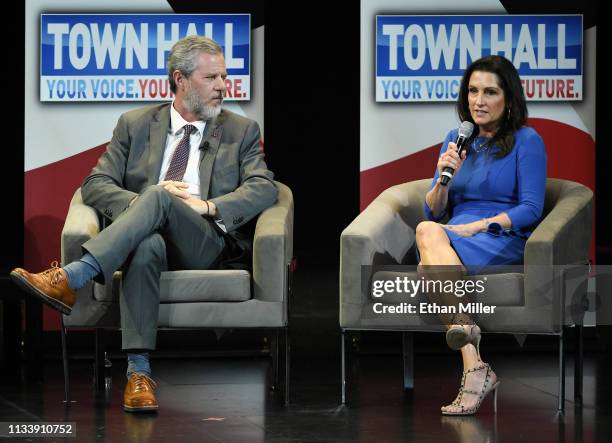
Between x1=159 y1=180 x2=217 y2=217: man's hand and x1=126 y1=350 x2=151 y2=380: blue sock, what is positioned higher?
x1=159 y1=180 x2=217 y2=217: man's hand

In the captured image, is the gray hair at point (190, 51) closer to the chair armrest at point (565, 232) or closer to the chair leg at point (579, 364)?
the chair armrest at point (565, 232)

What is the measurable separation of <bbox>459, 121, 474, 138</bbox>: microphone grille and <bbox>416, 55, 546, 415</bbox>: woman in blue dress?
0.16ft

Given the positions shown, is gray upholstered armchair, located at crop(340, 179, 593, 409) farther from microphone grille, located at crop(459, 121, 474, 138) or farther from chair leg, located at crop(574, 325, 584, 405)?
microphone grille, located at crop(459, 121, 474, 138)

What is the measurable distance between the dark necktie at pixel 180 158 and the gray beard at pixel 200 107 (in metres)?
0.07

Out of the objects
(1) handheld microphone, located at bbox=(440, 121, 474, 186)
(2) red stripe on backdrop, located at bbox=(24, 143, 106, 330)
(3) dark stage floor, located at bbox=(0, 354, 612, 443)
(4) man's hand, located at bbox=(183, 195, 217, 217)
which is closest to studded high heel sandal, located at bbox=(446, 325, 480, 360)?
(3) dark stage floor, located at bbox=(0, 354, 612, 443)

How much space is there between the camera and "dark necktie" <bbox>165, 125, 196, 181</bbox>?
5000 millimetres

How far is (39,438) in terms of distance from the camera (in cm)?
397

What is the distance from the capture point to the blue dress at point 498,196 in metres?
4.64

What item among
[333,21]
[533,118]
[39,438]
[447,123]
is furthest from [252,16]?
[333,21]

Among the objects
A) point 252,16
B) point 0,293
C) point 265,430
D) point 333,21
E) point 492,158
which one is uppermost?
point 333,21

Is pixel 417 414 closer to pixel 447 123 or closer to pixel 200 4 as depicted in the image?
pixel 447 123

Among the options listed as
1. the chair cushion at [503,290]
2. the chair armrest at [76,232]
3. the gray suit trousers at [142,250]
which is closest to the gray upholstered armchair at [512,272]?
the chair cushion at [503,290]

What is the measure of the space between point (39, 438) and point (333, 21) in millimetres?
6459

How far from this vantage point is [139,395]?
4410 millimetres
